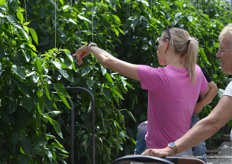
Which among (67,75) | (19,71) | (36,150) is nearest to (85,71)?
(67,75)

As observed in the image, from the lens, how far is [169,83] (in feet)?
8.88

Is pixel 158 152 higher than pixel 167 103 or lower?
lower

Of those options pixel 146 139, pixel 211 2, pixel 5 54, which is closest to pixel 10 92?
pixel 5 54

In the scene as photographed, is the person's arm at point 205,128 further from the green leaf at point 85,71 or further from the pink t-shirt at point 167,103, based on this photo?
the green leaf at point 85,71

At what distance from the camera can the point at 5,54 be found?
111 inches

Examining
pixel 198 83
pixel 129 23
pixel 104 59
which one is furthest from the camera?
pixel 129 23

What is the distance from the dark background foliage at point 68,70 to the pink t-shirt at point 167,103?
0.57 m

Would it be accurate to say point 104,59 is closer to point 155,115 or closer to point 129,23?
point 155,115

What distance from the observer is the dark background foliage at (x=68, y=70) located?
287cm

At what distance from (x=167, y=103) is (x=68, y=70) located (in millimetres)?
901

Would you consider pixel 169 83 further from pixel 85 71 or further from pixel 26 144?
pixel 85 71

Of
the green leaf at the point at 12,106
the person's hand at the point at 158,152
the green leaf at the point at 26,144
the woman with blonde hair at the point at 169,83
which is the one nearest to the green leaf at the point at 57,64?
the woman with blonde hair at the point at 169,83

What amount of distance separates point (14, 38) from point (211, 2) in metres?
5.28

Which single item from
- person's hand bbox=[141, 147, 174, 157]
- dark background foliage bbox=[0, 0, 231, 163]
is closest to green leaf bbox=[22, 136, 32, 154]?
dark background foliage bbox=[0, 0, 231, 163]
